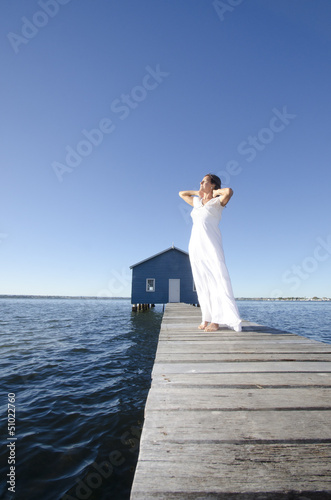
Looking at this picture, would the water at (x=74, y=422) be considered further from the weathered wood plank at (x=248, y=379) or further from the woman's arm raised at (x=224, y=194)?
the woman's arm raised at (x=224, y=194)

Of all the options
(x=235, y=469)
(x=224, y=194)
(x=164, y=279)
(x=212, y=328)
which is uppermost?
(x=164, y=279)

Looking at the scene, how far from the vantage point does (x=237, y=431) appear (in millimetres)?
1147

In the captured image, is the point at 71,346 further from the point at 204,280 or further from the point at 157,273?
the point at 157,273

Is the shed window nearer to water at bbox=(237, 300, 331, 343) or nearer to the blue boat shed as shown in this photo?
the blue boat shed

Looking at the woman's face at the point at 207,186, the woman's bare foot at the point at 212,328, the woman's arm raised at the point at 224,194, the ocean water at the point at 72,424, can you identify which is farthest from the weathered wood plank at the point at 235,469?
the woman's face at the point at 207,186

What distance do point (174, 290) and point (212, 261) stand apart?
2121 cm

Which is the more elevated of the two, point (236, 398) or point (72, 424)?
point (236, 398)

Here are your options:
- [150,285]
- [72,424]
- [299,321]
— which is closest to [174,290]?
[150,285]

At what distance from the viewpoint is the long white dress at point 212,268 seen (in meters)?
3.49

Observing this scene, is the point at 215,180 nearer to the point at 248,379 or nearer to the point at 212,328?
the point at 212,328

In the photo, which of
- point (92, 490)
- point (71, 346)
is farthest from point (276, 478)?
point (71, 346)

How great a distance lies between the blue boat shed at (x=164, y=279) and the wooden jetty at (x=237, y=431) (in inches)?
878

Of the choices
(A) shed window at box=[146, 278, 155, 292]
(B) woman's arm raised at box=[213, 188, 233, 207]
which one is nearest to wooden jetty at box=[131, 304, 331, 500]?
(B) woman's arm raised at box=[213, 188, 233, 207]

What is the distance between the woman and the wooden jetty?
131 centimetres
